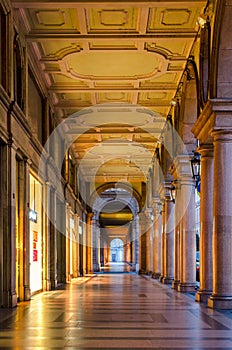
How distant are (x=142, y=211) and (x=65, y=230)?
613 inches

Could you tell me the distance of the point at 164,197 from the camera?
87.6 ft

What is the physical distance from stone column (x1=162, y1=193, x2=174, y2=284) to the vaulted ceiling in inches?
144

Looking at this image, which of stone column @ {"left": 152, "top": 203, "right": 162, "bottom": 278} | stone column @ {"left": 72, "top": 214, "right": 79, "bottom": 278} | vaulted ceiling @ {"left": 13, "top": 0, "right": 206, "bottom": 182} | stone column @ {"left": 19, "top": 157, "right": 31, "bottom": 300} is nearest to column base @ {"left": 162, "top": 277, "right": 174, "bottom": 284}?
stone column @ {"left": 152, "top": 203, "right": 162, "bottom": 278}

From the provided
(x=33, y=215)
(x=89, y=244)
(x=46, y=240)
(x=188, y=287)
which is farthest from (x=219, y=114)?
(x=89, y=244)

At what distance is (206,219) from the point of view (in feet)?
50.9

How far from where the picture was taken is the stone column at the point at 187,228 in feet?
63.8

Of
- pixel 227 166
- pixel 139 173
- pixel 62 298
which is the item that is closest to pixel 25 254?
pixel 62 298

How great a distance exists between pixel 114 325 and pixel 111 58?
33.1ft

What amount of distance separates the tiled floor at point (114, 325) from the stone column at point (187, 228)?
11.6ft

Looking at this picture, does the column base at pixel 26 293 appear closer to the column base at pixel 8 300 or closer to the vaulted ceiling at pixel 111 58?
the column base at pixel 8 300

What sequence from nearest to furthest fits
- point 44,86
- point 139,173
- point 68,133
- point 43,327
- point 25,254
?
point 43,327 < point 25,254 < point 44,86 < point 68,133 < point 139,173

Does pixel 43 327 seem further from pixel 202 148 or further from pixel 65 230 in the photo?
pixel 65 230

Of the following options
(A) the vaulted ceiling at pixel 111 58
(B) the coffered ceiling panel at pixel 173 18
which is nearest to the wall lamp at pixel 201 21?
(A) the vaulted ceiling at pixel 111 58

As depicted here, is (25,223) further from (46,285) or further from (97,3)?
(97,3)
